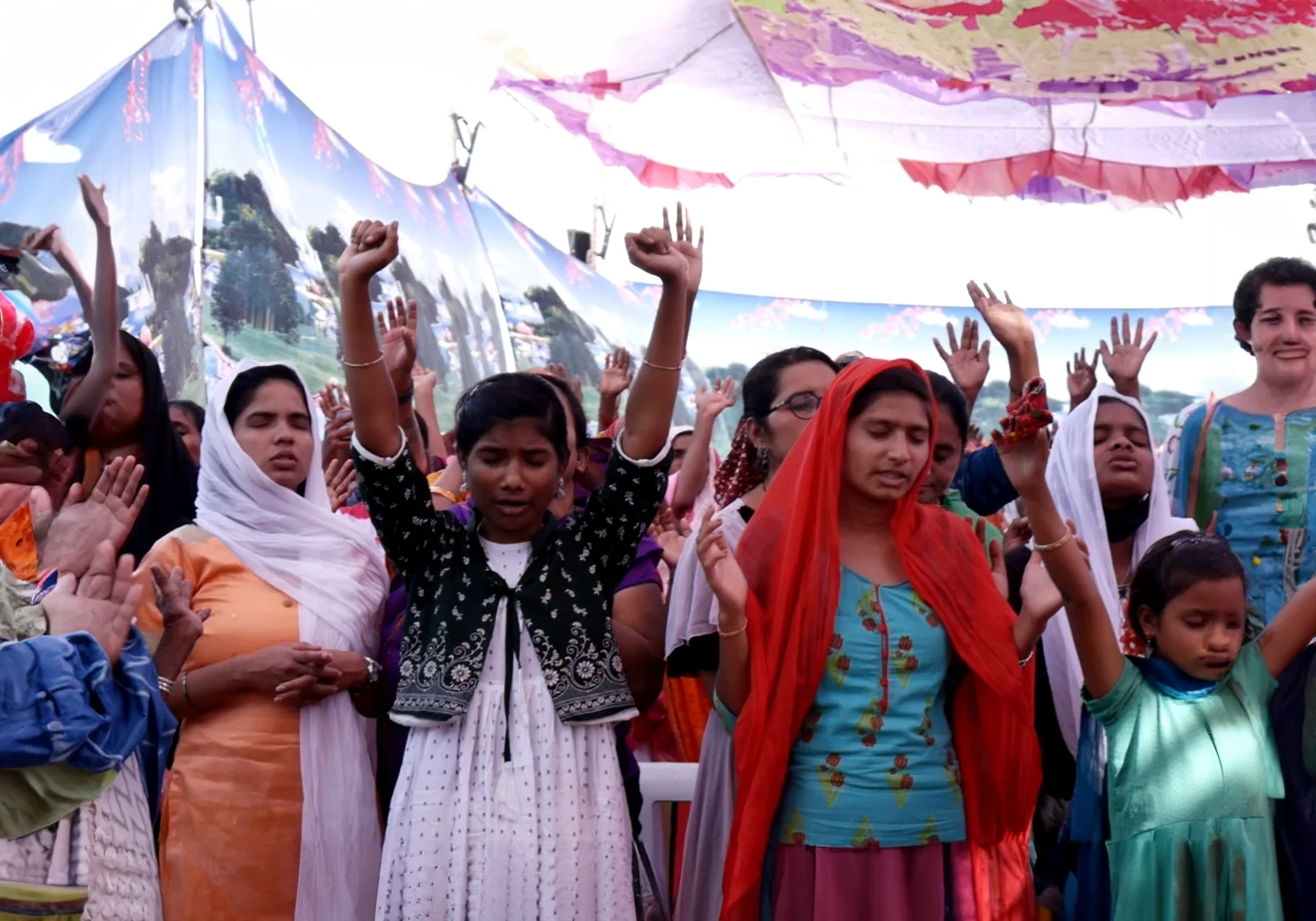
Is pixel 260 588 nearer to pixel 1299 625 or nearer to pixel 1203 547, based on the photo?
pixel 1203 547

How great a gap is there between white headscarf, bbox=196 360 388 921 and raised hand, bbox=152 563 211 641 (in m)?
0.26

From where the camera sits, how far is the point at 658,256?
7.99ft

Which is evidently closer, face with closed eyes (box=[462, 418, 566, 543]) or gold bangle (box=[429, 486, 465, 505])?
face with closed eyes (box=[462, 418, 566, 543])

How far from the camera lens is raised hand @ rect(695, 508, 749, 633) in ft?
7.93

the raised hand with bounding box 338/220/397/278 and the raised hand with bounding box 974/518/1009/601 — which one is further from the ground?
the raised hand with bounding box 338/220/397/278

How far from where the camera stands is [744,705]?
245 centimetres

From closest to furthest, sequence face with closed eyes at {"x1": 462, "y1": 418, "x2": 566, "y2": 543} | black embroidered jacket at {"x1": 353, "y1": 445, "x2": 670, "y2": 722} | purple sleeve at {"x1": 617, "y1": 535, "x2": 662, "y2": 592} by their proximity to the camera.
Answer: black embroidered jacket at {"x1": 353, "y1": 445, "x2": 670, "y2": 722}, face with closed eyes at {"x1": 462, "y1": 418, "x2": 566, "y2": 543}, purple sleeve at {"x1": 617, "y1": 535, "x2": 662, "y2": 592}

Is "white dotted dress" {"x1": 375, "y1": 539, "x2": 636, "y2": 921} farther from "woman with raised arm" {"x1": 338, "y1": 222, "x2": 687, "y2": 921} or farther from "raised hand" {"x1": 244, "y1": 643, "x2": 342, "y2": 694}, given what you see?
"raised hand" {"x1": 244, "y1": 643, "x2": 342, "y2": 694}

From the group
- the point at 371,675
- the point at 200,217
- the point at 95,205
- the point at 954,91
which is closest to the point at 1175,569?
the point at 371,675

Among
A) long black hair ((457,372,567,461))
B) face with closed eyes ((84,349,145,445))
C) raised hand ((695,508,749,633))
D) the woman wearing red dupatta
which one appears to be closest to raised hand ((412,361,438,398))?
face with closed eyes ((84,349,145,445))

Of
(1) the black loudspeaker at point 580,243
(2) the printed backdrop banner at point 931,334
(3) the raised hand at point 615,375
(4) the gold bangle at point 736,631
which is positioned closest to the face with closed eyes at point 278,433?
(4) the gold bangle at point 736,631

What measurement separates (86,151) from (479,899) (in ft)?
13.5

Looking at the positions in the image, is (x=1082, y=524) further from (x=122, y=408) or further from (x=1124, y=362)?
(x=122, y=408)

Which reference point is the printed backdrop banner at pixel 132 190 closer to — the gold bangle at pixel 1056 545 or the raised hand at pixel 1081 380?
the raised hand at pixel 1081 380
